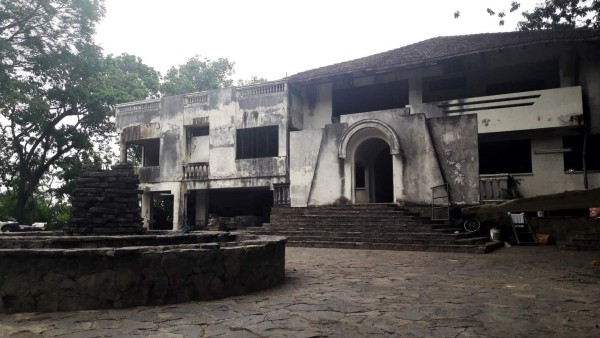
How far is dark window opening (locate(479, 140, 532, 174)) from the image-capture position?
16016 millimetres

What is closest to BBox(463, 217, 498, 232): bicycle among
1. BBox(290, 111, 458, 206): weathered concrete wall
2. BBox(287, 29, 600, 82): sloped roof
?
BBox(290, 111, 458, 206): weathered concrete wall

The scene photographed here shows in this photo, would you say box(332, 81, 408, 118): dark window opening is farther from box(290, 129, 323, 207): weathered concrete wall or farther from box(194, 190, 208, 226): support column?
box(194, 190, 208, 226): support column

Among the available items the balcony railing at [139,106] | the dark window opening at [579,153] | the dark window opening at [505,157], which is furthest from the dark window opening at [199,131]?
the dark window opening at [579,153]

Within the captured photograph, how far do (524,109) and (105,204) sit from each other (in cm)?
1386

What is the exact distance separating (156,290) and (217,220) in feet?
46.0

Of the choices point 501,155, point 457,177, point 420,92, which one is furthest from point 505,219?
point 420,92

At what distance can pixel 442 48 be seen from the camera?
55.9ft

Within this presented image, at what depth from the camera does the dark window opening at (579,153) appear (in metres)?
14.9

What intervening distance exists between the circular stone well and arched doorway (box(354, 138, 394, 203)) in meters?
11.3

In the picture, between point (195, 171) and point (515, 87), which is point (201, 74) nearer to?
point (195, 171)

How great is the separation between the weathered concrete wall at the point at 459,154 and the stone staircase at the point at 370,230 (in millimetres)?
1691

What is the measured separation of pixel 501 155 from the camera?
16547 mm

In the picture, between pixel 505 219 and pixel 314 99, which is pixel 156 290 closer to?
pixel 505 219

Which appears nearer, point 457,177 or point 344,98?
point 457,177
